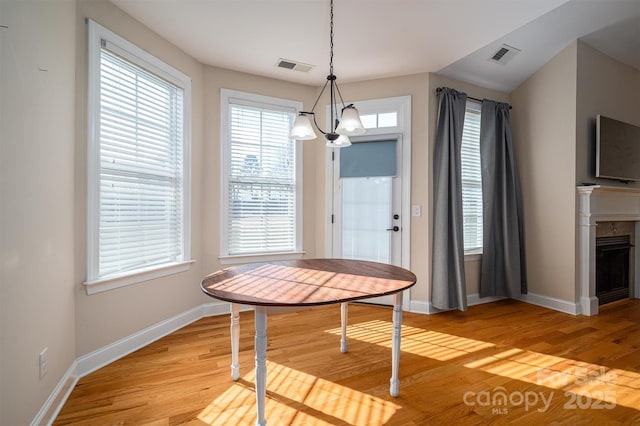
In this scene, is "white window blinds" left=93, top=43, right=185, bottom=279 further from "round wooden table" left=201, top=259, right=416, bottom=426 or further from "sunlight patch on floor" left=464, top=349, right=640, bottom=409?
"sunlight patch on floor" left=464, top=349, right=640, bottom=409

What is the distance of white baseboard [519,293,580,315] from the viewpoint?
3.35 metres

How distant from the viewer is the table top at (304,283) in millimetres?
1487

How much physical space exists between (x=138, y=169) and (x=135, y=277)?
2.90ft

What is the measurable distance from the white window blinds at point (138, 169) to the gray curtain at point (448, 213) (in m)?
2.69

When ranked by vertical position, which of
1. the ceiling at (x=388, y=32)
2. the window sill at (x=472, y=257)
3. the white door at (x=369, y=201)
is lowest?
the window sill at (x=472, y=257)

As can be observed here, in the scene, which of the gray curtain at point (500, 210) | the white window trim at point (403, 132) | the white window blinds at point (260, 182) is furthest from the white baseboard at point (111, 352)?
the gray curtain at point (500, 210)

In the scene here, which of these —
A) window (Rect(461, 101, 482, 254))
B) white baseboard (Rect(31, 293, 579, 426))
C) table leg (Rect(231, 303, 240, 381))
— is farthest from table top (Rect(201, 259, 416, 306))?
window (Rect(461, 101, 482, 254))

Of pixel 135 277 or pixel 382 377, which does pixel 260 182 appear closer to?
pixel 135 277

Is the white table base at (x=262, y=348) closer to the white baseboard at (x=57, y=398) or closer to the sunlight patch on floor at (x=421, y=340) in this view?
the sunlight patch on floor at (x=421, y=340)

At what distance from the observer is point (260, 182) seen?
3.54m

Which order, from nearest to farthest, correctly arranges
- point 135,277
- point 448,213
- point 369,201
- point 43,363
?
point 43,363 < point 135,277 < point 448,213 < point 369,201

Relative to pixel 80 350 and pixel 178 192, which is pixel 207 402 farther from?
pixel 178 192

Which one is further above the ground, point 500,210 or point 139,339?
point 500,210

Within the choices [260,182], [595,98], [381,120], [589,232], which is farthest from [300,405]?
[595,98]
